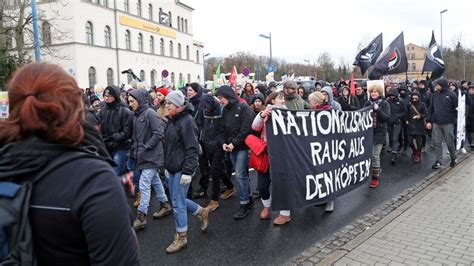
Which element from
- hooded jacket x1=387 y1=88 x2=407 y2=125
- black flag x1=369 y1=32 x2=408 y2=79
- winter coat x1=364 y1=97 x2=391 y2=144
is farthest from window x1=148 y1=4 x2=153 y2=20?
winter coat x1=364 y1=97 x2=391 y2=144

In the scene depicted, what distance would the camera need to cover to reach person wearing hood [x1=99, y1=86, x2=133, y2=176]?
6.66 metres

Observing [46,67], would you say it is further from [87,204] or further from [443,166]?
[443,166]

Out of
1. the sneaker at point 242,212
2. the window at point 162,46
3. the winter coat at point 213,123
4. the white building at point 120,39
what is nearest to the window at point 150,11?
the white building at point 120,39

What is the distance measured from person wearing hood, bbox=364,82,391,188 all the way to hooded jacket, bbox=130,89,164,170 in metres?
4.13

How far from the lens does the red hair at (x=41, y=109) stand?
4.86 ft

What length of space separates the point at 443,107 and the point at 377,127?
7.42 feet

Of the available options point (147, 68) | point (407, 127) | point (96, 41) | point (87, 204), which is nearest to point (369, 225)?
point (87, 204)

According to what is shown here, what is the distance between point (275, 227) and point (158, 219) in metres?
1.79

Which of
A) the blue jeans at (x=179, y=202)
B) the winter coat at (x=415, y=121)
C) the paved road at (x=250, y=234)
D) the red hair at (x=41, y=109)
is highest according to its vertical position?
the red hair at (x=41, y=109)

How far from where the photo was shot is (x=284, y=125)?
5527mm

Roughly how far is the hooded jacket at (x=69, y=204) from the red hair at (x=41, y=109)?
0.04m

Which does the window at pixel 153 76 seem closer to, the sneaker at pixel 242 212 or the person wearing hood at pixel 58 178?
the sneaker at pixel 242 212

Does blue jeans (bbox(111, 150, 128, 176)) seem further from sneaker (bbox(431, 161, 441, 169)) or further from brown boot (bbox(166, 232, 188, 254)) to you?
sneaker (bbox(431, 161, 441, 169))

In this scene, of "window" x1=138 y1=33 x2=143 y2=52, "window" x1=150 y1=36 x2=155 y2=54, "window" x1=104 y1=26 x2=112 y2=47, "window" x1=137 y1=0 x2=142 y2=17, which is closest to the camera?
"window" x1=104 y1=26 x2=112 y2=47
